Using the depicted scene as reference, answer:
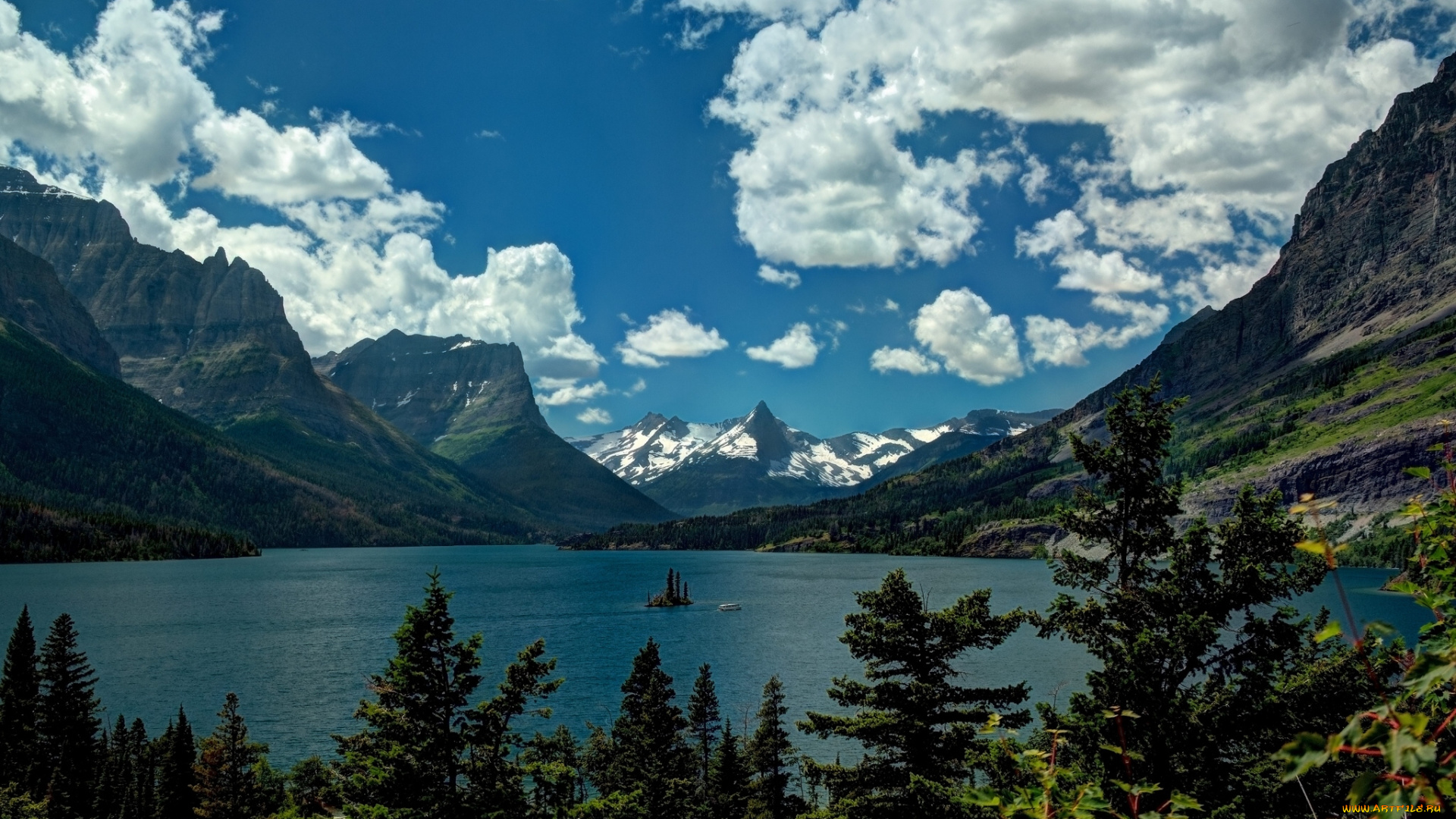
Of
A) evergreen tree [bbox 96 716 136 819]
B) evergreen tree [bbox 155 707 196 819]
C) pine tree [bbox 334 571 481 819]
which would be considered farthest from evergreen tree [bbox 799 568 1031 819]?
evergreen tree [bbox 96 716 136 819]

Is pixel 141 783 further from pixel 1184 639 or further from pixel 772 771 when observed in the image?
pixel 1184 639

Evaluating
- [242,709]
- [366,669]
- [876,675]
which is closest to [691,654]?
[366,669]

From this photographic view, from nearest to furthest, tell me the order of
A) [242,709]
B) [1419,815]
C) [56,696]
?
[1419,815], [56,696], [242,709]

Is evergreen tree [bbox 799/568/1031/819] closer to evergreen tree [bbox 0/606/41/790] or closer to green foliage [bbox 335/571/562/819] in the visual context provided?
green foliage [bbox 335/571/562/819]

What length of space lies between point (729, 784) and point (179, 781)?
130 feet

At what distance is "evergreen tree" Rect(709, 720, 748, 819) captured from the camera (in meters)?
55.9

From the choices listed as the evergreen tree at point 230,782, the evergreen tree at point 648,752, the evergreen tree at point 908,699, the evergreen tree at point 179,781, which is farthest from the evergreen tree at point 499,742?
the evergreen tree at point 179,781

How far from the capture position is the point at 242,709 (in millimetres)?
96750

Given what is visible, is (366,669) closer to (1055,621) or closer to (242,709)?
(242,709)

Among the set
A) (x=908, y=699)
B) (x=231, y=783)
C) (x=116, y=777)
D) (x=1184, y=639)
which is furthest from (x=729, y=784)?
(x=116, y=777)

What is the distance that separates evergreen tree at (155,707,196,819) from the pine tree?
4168cm

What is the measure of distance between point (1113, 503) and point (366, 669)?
116m

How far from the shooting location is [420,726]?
28.5 m

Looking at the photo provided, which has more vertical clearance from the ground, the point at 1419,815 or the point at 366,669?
the point at 1419,815
